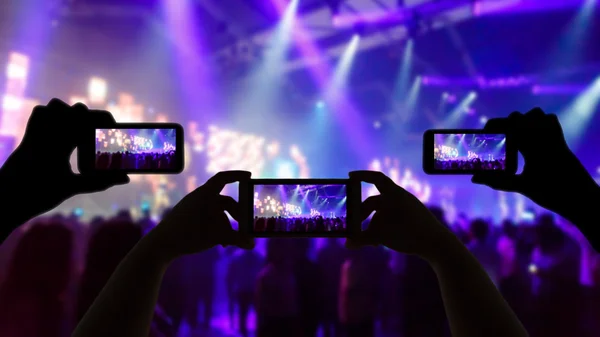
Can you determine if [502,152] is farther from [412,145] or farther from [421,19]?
[412,145]

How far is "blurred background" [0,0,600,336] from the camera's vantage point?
305 inches

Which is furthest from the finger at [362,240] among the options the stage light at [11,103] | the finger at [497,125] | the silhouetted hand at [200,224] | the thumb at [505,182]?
the stage light at [11,103]

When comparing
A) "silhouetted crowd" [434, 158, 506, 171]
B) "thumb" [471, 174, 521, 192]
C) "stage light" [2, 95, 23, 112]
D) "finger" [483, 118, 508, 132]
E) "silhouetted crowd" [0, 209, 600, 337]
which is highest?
"stage light" [2, 95, 23, 112]

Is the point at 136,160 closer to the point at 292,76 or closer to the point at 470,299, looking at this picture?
the point at 470,299

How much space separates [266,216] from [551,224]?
316 centimetres

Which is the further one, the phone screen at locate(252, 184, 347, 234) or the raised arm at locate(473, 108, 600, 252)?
the phone screen at locate(252, 184, 347, 234)

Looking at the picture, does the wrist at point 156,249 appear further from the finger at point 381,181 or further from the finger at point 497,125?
the finger at point 497,125

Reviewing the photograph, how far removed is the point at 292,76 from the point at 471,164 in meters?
11.4

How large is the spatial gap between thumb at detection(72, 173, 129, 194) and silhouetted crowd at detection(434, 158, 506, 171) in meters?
1.04

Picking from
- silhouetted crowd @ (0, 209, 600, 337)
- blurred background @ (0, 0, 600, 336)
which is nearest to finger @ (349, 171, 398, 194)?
silhouetted crowd @ (0, 209, 600, 337)

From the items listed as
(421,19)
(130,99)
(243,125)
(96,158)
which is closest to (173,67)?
(130,99)

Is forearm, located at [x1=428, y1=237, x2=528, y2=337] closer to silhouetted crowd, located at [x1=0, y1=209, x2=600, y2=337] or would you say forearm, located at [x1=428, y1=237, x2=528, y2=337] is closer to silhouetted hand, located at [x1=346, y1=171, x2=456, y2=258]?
silhouetted hand, located at [x1=346, y1=171, x2=456, y2=258]

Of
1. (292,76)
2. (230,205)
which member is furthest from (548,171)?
(292,76)

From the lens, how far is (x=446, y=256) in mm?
854
